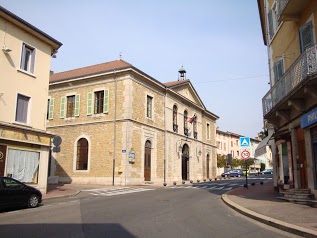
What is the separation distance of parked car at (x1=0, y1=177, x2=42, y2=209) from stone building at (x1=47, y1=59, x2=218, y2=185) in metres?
13.7

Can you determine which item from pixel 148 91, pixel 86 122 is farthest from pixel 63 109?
pixel 148 91

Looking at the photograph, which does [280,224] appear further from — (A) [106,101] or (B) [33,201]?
(A) [106,101]

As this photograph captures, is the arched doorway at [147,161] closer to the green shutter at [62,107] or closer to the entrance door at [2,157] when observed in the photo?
the green shutter at [62,107]

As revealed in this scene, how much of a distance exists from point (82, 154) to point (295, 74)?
2133 centimetres

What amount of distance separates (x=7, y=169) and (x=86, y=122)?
43.2 ft

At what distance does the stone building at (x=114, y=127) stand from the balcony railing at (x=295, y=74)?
1409cm

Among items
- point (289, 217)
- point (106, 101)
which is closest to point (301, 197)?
point (289, 217)

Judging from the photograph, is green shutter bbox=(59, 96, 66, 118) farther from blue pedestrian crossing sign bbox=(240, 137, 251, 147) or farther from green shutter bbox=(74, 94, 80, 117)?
blue pedestrian crossing sign bbox=(240, 137, 251, 147)

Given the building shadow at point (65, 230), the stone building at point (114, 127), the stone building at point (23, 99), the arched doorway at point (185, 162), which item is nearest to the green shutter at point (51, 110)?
the stone building at point (114, 127)

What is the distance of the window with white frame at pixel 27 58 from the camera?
1827 cm

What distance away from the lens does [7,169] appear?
16891 mm

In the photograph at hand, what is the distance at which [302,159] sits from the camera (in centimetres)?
1413

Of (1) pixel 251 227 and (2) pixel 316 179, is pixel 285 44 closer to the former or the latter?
(2) pixel 316 179

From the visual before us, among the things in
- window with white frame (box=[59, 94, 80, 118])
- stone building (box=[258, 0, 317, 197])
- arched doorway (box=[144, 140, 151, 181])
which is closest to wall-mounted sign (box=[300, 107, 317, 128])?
stone building (box=[258, 0, 317, 197])
